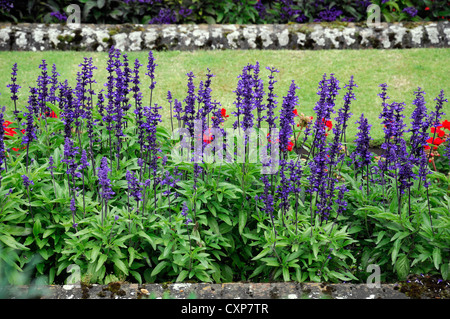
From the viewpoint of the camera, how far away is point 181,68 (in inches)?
425

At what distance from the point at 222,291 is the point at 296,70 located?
786 cm

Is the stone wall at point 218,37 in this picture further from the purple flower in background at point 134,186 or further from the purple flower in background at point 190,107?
the purple flower in background at point 134,186

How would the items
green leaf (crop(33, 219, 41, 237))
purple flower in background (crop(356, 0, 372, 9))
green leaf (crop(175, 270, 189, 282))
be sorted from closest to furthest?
1. green leaf (crop(175, 270, 189, 282))
2. green leaf (crop(33, 219, 41, 237))
3. purple flower in background (crop(356, 0, 372, 9))

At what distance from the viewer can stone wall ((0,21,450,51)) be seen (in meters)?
11.6

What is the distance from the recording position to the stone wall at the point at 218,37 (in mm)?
11602

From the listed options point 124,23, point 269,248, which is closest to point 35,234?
point 269,248

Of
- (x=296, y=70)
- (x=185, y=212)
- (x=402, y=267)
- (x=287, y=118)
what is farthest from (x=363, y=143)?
(x=296, y=70)

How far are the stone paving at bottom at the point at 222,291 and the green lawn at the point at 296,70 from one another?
6001 millimetres

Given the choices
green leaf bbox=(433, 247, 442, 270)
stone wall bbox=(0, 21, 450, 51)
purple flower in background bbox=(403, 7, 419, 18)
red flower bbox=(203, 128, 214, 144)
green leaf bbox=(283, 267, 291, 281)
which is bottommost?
green leaf bbox=(283, 267, 291, 281)

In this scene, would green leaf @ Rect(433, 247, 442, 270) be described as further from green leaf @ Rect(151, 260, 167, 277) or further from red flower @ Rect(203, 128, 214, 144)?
red flower @ Rect(203, 128, 214, 144)

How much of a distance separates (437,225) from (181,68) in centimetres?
756

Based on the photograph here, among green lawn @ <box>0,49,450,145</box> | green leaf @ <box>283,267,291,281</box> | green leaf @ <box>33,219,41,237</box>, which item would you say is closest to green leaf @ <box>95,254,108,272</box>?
green leaf @ <box>33,219,41,237</box>

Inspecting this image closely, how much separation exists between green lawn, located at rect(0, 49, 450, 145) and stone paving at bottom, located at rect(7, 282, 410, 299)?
236 inches
